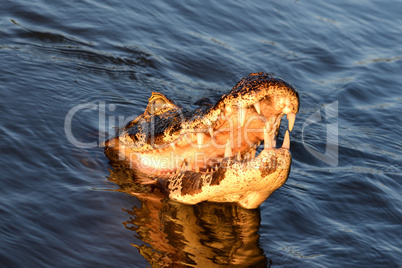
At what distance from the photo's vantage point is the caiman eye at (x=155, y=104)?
586 centimetres

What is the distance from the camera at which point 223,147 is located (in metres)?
4.86

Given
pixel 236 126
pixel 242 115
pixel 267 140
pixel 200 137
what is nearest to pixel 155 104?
pixel 200 137

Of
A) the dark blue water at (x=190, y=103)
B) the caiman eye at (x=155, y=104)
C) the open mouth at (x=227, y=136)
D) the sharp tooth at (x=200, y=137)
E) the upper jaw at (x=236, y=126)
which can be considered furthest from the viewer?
the caiman eye at (x=155, y=104)

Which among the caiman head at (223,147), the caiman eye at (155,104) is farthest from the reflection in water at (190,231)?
the caiman eye at (155,104)

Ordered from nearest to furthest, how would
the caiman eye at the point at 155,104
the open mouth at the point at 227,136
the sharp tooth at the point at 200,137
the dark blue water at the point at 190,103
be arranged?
the open mouth at the point at 227,136, the dark blue water at the point at 190,103, the sharp tooth at the point at 200,137, the caiman eye at the point at 155,104

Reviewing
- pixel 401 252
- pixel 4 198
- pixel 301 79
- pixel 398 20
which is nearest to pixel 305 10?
pixel 398 20

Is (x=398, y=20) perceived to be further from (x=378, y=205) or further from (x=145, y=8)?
(x=378, y=205)

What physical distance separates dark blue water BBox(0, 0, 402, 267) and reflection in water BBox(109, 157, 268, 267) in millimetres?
16

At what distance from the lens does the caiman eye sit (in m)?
5.86

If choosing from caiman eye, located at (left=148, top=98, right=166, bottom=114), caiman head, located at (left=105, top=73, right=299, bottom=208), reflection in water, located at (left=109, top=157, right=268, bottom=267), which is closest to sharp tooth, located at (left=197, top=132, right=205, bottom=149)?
caiman head, located at (left=105, top=73, right=299, bottom=208)

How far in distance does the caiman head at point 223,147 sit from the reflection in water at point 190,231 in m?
0.15

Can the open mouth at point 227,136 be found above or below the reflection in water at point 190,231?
above

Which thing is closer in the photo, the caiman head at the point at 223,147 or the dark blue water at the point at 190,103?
the caiman head at the point at 223,147

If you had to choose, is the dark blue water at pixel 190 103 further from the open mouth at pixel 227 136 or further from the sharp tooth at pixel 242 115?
the sharp tooth at pixel 242 115
